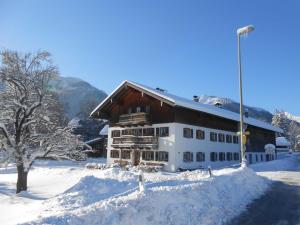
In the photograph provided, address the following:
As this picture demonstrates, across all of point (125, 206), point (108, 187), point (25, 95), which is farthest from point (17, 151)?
point (125, 206)

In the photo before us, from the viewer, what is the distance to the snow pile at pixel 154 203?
819cm

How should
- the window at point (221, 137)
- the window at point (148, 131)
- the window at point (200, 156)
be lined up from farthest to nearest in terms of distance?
the window at point (221, 137), the window at point (200, 156), the window at point (148, 131)

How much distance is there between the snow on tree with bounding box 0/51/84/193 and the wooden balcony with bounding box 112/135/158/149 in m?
12.2

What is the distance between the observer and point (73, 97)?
16838 centimetres

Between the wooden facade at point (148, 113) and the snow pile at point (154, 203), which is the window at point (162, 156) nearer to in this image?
the wooden facade at point (148, 113)

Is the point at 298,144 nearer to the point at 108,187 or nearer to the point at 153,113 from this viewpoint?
the point at 153,113

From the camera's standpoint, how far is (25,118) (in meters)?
21.8

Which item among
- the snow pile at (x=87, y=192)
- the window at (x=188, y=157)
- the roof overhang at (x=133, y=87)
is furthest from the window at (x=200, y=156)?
the snow pile at (x=87, y=192)

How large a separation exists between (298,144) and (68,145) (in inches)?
3686

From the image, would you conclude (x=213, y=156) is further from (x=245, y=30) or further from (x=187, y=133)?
(x=245, y=30)

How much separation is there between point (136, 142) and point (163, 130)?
12.5ft

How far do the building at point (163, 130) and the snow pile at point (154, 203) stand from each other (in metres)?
16.3

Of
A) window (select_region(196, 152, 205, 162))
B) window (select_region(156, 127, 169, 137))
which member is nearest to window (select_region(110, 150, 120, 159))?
window (select_region(156, 127, 169, 137))

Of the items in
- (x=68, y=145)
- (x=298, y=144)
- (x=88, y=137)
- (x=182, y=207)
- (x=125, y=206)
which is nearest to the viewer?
→ (x=125, y=206)
